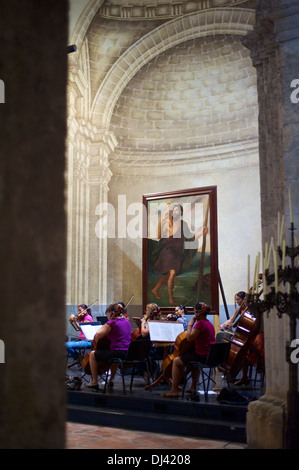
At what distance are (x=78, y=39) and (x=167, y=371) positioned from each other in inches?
360

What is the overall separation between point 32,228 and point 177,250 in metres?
13.6

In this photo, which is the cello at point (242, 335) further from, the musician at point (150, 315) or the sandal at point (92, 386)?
the sandal at point (92, 386)

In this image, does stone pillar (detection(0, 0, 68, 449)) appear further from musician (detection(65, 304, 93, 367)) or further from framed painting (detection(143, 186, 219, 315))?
framed painting (detection(143, 186, 219, 315))

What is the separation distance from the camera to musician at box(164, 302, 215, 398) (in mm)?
6850

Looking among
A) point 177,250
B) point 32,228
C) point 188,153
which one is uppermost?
point 188,153

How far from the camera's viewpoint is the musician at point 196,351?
6850 mm

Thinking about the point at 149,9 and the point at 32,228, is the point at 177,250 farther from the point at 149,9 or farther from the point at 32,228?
the point at 32,228

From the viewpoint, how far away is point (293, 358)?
13.6 ft

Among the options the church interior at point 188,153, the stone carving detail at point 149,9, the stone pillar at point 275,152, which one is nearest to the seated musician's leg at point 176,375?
the church interior at point 188,153

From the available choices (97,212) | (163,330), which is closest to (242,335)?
(163,330)

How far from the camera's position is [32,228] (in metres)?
1.25

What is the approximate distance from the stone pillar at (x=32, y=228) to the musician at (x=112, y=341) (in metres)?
6.44

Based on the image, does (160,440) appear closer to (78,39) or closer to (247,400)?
(247,400)

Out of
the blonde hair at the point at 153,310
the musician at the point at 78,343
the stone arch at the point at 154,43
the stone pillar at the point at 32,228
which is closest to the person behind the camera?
the stone pillar at the point at 32,228
